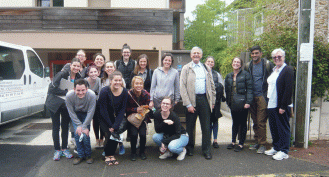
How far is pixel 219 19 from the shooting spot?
1872 cm

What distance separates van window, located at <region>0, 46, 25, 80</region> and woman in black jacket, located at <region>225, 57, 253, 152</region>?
472cm

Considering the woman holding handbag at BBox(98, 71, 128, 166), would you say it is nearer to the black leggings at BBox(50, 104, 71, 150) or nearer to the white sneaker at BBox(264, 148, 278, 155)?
the black leggings at BBox(50, 104, 71, 150)

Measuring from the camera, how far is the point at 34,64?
246 inches

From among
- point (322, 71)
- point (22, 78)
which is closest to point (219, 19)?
point (322, 71)

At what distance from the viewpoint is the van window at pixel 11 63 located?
4.94 meters

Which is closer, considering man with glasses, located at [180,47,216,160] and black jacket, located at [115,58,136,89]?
man with glasses, located at [180,47,216,160]

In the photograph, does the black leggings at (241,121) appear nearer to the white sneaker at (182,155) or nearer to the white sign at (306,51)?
the white sneaker at (182,155)

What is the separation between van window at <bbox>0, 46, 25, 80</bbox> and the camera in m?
4.94

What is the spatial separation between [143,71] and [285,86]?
2585 millimetres

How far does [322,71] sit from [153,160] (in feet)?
12.7

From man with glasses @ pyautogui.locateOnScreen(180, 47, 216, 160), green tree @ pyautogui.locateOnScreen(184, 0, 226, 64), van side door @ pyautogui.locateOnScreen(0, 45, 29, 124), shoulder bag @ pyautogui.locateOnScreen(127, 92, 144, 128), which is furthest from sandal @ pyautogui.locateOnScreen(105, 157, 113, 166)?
green tree @ pyautogui.locateOnScreen(184, 0, 226, 64)

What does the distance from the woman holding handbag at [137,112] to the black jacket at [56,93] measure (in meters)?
1.15

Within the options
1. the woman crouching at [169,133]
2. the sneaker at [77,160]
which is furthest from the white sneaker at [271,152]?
the sneaker at [77,160]

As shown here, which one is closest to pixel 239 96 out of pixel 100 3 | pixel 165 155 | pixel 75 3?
pixel 165 155
